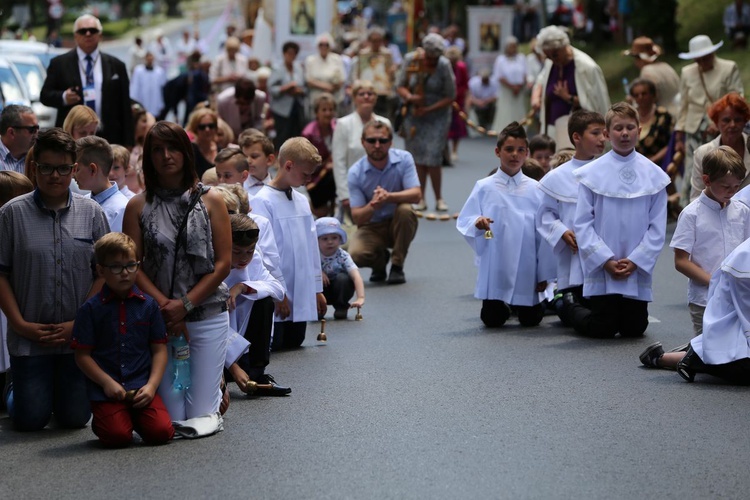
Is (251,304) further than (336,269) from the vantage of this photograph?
No

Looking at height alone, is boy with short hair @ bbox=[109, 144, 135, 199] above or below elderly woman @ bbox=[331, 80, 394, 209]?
above

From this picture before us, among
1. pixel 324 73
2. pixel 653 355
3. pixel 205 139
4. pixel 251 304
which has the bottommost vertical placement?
pixel 653 355

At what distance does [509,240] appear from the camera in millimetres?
11461

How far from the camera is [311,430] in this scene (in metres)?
7.76

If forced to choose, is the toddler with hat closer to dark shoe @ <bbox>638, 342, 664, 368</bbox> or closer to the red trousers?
dark shoe @ <bbox>638, 342, 664, 368</bbox>

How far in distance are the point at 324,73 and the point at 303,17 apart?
609 cm

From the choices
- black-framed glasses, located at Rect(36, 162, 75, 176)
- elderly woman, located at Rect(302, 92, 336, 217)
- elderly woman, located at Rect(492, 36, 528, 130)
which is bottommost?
elderly woman, located at Rect(492, 36, 528, 130)

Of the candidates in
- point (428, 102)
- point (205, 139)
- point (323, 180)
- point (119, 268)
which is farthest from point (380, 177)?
point (119, 268)

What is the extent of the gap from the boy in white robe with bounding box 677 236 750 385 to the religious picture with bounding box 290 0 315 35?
2250 cm

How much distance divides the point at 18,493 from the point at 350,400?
8.06 feet

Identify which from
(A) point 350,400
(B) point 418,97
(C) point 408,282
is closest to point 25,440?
(A) point 350,400

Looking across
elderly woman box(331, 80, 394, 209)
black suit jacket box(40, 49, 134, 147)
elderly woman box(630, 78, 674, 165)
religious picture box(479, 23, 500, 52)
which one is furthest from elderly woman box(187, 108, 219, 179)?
religious picture box(479, 23, 500, 52)

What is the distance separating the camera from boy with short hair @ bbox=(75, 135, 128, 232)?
899 centimetres

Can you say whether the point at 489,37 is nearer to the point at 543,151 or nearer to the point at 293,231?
the point at 543,151
